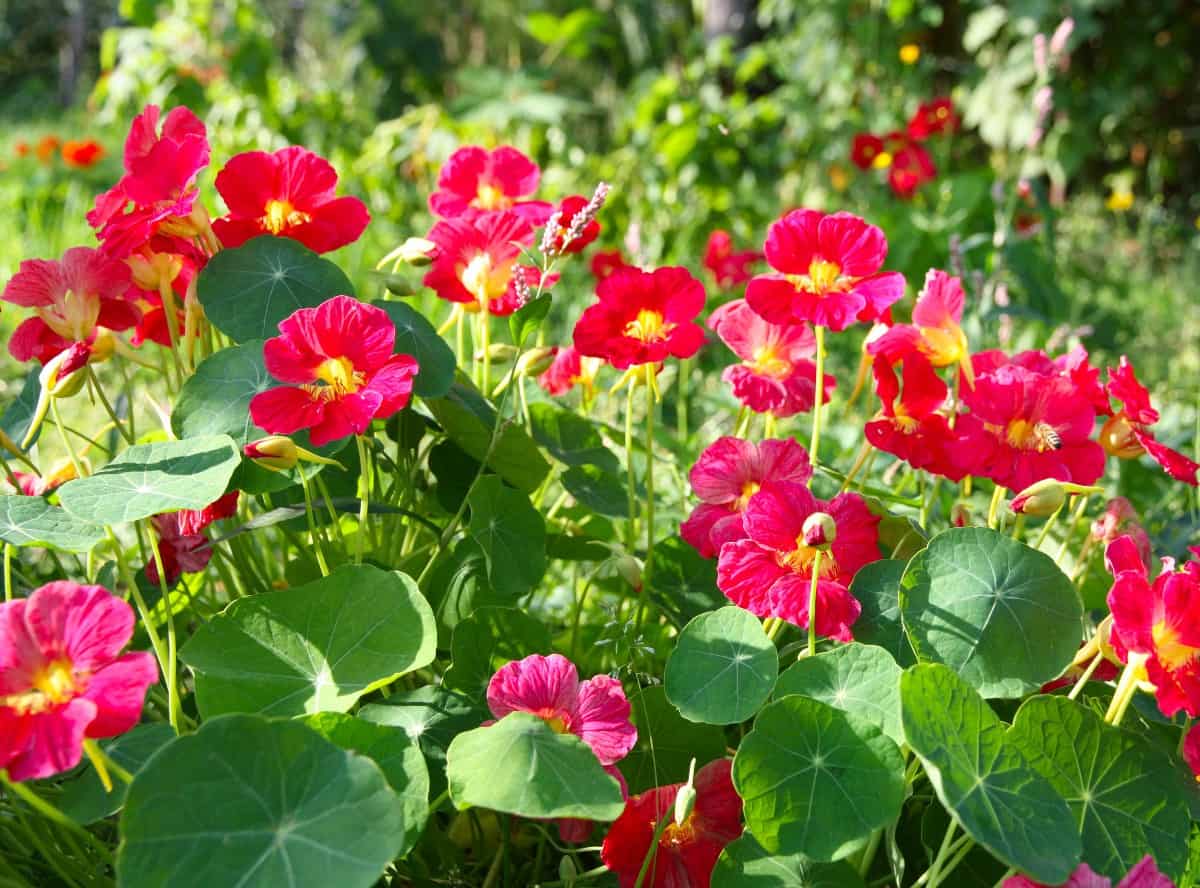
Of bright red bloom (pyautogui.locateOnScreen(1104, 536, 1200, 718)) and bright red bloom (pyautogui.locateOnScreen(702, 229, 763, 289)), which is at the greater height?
bright red bloom (pyautogui.locateOnScreen(1104, 536, 1200, 718))

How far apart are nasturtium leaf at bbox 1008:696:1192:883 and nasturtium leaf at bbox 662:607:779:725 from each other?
189 mm

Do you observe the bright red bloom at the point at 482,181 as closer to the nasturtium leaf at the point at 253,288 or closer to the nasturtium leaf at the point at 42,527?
the nasturtium leaf at the point at 253,288

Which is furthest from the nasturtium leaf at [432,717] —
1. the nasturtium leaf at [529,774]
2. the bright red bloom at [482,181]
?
the bright red bloom at [482,181]

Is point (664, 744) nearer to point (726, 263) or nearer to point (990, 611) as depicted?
point (990, 611)

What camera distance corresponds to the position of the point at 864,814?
78cm

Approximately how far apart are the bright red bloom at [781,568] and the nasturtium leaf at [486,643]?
18 centimetres

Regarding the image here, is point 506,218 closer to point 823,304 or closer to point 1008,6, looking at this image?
point 823,304

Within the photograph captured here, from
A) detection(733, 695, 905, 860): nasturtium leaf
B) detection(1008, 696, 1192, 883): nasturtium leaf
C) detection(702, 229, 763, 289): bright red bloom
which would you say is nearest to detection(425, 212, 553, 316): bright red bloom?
detection(733, 695, 905, 860): nasturtium leaf

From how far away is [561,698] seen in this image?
2.85 feet

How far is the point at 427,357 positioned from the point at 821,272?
0.38 meters

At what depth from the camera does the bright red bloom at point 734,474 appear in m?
1.04

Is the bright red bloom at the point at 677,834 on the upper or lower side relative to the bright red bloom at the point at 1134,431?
lower

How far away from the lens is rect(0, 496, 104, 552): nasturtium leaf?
869 millimetres

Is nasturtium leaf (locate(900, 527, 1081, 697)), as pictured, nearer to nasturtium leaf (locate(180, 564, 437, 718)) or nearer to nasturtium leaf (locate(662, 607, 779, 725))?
nasturtium leaf (locate(662, 607, 779, 725))
